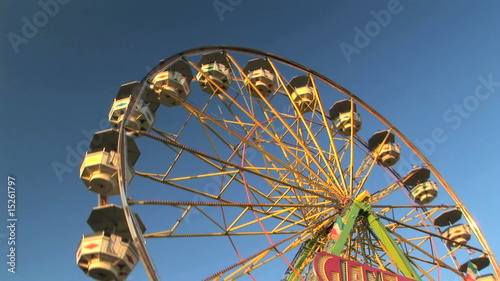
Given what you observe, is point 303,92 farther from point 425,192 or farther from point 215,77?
point 425,192

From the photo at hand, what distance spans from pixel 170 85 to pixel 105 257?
5.74m

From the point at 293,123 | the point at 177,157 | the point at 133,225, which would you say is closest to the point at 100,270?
the point at 133,225

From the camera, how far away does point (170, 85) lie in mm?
12039

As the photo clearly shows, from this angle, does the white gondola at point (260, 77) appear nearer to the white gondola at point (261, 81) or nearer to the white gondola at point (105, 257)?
the white gondola at point (261, 81)

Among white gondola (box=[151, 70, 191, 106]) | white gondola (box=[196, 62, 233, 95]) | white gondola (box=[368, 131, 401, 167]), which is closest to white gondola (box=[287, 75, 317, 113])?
white gondola (box=[196, 62, 233, 95])

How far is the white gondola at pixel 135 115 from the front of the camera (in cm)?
1056

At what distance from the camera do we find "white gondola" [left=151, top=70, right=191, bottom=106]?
38.5ft

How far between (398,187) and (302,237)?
4820 mm

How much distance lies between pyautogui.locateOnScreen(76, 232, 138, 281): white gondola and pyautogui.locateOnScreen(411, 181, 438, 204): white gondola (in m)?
11.4

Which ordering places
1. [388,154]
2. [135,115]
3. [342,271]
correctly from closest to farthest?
[342,271] → [135,115] → [388,154]

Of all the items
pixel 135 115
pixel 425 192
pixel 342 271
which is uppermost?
pixel 135 115

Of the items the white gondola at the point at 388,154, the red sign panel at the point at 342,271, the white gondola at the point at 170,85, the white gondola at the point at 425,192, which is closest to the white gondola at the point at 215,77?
the white gondola at the point at 170,85

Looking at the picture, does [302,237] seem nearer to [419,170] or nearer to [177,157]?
[177,157]

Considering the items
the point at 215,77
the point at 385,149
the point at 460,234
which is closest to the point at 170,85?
the point at 215,77
